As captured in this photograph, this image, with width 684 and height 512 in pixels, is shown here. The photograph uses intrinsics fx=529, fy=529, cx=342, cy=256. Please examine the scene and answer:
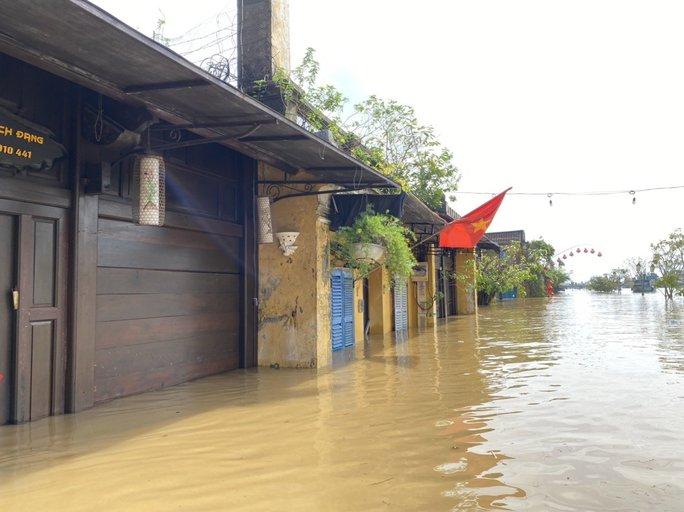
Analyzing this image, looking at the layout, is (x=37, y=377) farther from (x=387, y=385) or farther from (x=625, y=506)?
(x=625, y=506)

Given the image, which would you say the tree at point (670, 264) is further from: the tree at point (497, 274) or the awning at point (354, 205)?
the awning at point (354, 205)

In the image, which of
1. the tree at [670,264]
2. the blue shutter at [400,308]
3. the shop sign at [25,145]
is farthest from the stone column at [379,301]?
the tree at [670,264]

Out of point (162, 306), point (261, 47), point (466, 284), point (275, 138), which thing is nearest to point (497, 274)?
point (466, 284)

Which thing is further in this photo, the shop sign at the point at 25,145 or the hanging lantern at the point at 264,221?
the hanging lantern at the point at 264,221

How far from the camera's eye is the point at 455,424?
196 inches

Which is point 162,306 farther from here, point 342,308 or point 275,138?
point 342,308

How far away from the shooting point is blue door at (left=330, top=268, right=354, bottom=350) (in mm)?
11430

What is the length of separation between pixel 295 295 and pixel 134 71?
478 cm

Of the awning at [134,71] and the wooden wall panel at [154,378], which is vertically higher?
the awning at [134,71]

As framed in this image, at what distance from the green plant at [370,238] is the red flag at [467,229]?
3.91 meters

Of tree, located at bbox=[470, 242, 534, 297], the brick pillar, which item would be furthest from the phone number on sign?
tree, located at bbox=[470, 242, 534, 297]

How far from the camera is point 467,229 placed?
14789 millimetres

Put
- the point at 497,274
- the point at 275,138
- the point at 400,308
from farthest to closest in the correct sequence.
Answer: the point at 497,274 < the point at 400,308 < the point at 275,138

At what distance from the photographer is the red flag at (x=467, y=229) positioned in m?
14.6
